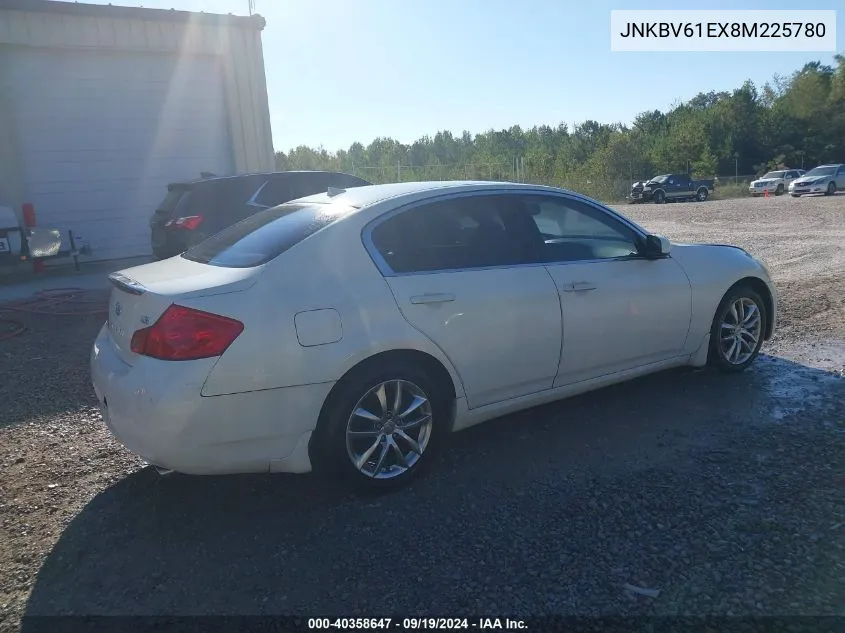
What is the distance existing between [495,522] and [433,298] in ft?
3.80

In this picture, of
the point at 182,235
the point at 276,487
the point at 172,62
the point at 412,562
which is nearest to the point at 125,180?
the point at 172,62

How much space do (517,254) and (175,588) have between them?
8.16 ft

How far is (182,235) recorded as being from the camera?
326 inches

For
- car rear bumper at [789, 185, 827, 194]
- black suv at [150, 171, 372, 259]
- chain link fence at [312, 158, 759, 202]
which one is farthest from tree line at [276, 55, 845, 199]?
black suv at [150, 171, 372, 259]

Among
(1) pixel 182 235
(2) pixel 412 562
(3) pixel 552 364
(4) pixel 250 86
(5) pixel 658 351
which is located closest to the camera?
(2) pixel 412 562

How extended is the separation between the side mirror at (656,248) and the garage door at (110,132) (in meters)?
11.1

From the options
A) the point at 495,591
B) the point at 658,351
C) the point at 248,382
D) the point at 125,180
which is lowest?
the point at 495,591

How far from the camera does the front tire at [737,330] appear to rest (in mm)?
4941

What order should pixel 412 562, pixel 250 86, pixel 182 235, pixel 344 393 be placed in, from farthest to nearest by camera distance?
pixel 250 86 < pixel 182 235 < pixel 344 393 < pixel 412 562

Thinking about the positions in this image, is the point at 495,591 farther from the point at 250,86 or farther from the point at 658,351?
the point at 250,86

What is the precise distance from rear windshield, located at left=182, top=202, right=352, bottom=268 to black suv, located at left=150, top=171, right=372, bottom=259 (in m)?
4.31

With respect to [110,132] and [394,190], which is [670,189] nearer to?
[110,132]

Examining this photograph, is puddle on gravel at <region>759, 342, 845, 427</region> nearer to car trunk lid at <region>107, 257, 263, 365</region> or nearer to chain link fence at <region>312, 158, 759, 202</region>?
car trunk lid at <region>107, 257, 263, 365</region>

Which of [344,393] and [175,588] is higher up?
[344,393]
